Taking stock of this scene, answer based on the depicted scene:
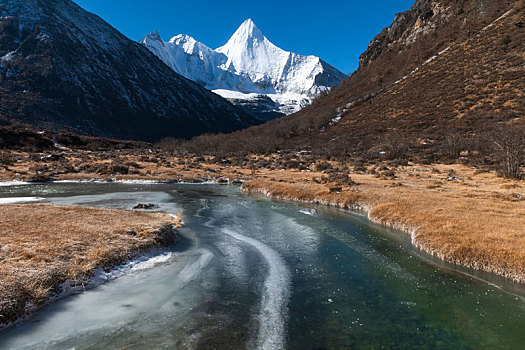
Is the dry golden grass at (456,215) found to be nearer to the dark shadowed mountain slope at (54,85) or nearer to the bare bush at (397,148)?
the bare bush at (397,148)

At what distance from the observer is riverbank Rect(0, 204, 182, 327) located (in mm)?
9188

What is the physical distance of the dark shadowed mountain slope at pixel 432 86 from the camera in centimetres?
7075

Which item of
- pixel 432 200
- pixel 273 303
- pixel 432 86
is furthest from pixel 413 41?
pixel 273 303

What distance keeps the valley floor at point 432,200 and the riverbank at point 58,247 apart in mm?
2164

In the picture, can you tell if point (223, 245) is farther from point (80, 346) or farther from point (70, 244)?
point (80, 346)

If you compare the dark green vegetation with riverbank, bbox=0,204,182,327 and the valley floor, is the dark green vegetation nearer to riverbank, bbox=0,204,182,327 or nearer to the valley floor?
the valley floor

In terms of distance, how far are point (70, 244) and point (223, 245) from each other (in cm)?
780

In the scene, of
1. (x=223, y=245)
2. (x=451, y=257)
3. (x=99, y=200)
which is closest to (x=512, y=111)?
(x=451, y=257)

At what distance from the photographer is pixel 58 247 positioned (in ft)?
40.0

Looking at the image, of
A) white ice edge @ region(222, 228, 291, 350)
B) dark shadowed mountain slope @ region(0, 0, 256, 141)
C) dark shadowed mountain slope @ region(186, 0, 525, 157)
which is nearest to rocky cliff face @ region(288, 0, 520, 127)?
dark shadowed mountain slope @ region(186, 0, 525, 157)

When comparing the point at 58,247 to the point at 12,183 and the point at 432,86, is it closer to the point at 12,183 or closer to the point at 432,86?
the point at 12,183

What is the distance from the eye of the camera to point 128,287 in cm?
1125

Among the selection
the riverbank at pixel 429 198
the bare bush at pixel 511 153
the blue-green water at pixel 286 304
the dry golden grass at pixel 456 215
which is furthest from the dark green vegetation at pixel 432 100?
the blue-green water at pixel 286 304

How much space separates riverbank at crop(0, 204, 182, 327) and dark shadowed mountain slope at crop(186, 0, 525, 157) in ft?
205
